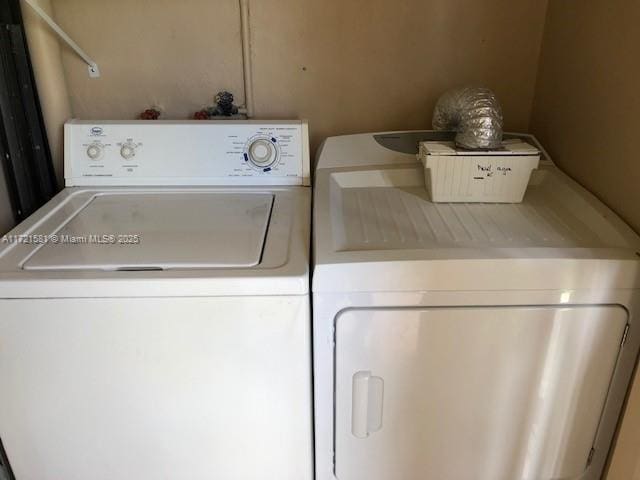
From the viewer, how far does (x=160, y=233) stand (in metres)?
1.25

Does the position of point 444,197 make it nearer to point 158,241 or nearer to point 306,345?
point 306,345

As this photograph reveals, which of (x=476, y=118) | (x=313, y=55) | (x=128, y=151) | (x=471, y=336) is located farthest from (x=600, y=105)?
(x=128, y=151)

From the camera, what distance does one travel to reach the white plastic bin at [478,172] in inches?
51.7

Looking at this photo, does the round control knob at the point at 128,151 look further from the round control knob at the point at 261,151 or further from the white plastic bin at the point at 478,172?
the white plastic bin at the point at 478,172

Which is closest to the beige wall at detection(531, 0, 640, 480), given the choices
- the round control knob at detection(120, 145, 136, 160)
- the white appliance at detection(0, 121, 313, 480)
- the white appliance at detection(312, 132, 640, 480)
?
the white appliance at detection(312, 132, 640, 480)

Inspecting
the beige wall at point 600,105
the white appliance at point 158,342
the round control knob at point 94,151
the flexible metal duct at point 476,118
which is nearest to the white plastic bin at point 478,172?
the flexible metal duct at point 476,118

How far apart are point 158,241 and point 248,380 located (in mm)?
375

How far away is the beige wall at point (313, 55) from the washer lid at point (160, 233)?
0.41 meters

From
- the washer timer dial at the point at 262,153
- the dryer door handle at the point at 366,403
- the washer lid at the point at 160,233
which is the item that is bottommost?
the dryer door handle at the point at 366,403

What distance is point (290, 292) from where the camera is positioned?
105cm

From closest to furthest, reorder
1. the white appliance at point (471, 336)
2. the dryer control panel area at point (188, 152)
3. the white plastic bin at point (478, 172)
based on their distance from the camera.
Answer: the white appliance at point (471, 336), the white plastic bin at point (478, 172), the dryer control panel area at point (188, 152)

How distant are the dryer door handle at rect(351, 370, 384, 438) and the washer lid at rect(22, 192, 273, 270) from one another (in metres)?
0.35

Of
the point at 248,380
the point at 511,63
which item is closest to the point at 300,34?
the point at 511,63

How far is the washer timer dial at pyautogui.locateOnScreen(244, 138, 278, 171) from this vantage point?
1536 millimetres
